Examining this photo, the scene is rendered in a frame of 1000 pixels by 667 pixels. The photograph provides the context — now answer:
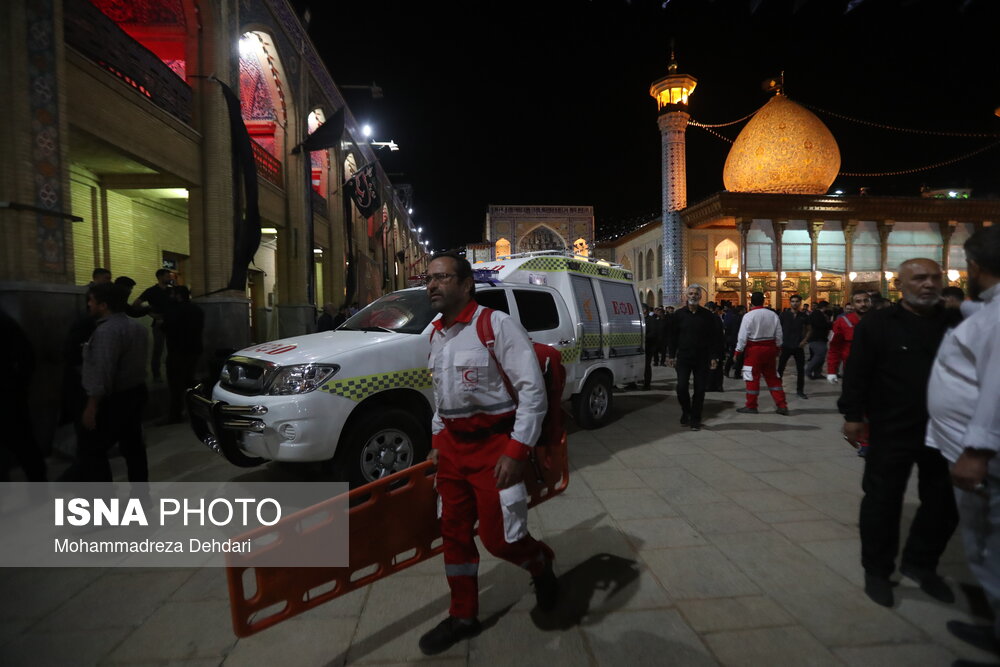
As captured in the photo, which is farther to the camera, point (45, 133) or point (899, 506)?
point (45, 133)

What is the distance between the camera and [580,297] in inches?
274

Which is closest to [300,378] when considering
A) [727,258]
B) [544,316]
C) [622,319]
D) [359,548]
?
[359,548]

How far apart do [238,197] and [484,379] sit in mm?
10309

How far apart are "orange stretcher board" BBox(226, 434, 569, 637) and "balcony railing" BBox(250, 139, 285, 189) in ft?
40.0

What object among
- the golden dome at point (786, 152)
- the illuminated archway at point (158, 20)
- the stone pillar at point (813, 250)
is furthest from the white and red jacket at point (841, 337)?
the golden dome at point (786, 152)

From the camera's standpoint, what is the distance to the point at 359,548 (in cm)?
269

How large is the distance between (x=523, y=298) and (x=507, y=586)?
11.6 feet

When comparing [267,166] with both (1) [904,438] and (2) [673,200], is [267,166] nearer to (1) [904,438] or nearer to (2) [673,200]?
(1) [904,438]

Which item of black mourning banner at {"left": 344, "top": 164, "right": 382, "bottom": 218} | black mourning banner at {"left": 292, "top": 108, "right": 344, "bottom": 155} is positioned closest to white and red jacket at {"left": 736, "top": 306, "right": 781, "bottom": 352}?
black mourning banner at {"left": 292, "top": 108, "right": 344, "bottom": 155}

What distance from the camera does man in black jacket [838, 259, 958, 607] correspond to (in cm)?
281

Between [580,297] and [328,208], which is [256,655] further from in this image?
[328,208]

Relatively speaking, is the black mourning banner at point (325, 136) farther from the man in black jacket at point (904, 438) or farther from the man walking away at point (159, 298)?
the man in black jacket at point (904, 438)

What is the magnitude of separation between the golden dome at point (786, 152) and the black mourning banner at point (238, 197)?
25221mm

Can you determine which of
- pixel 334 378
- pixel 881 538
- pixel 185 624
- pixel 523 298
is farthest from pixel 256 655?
pixel 523 298
